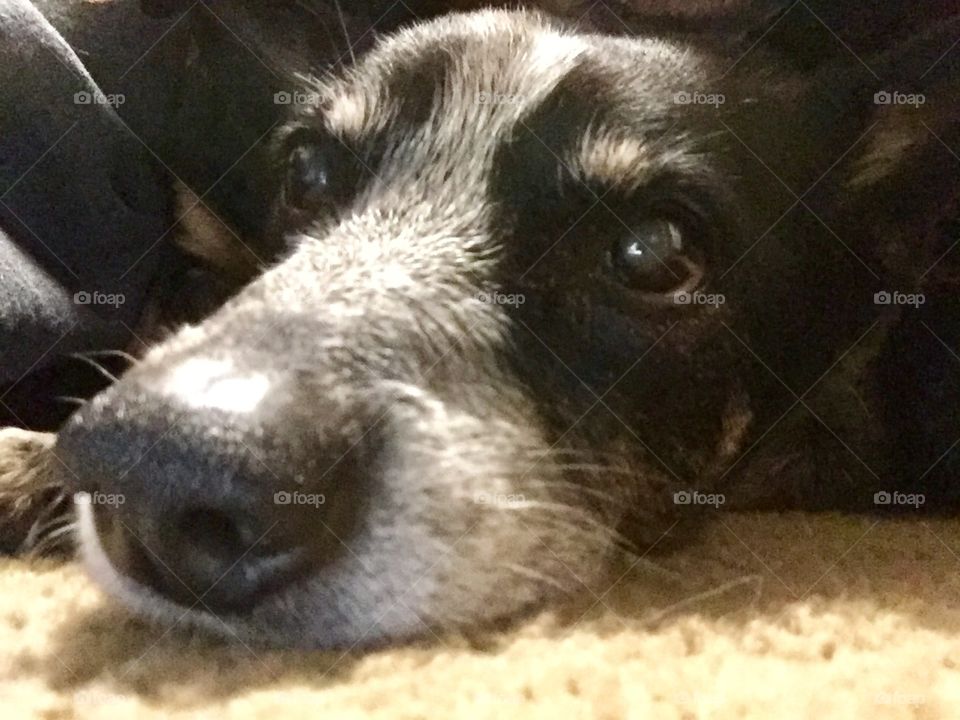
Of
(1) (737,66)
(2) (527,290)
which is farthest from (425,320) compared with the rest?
(1) (737,66)

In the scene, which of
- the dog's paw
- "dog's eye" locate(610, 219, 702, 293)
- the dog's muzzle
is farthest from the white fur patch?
"dog's eye" locate(610, 219, 702, 293)

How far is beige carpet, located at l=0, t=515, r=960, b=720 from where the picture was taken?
865mm

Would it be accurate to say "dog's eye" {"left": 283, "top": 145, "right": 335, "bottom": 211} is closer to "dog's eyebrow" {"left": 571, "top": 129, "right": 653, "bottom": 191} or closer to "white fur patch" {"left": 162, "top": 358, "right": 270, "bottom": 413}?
"dog's eyebrow" {"left": 571, "top": 129, "right": 653, "bottom": 191}

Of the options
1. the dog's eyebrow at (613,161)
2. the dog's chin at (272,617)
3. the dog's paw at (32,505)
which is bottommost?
the dog's paw at (32,505)

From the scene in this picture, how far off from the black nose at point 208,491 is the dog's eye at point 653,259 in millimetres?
546

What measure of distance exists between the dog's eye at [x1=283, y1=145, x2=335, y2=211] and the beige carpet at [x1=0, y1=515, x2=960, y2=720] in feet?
2.46

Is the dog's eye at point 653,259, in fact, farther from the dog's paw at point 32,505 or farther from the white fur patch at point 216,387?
the dog's paw at point 32,505

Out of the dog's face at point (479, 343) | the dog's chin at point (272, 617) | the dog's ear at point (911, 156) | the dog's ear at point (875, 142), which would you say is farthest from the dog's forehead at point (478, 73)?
the dog's chin at point (272, 617)

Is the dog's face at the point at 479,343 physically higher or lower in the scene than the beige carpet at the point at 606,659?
higher

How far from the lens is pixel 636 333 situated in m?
1.41

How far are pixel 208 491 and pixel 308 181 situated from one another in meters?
0.89

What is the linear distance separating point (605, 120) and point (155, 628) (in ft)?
2.97

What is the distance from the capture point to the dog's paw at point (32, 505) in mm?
1291

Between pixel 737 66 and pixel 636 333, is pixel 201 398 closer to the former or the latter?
pixel 636 333
